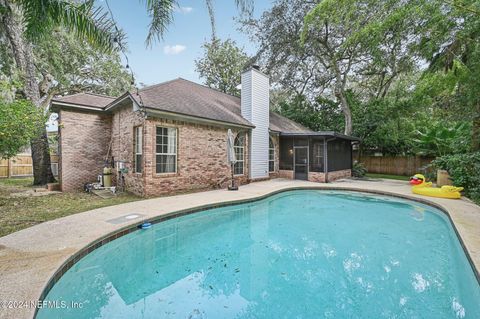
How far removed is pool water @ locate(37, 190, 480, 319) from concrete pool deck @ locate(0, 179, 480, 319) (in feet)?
0.81

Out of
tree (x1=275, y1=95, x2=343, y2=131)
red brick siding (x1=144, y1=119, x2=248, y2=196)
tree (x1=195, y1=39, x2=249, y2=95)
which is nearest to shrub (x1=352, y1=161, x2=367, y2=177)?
tree (x1=275, y1=95, x2=343, y2=131)

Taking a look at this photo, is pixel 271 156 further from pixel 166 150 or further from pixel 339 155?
pixel 166 150

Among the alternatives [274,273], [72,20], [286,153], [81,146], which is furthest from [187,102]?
[274,273]

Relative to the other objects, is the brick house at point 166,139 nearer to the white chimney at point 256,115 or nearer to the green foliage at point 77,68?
the white chimney at point 256,115

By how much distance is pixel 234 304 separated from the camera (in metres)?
2.90

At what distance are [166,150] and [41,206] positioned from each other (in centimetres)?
400

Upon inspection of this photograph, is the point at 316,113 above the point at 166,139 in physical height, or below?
above

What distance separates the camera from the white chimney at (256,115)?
1219 centimetres

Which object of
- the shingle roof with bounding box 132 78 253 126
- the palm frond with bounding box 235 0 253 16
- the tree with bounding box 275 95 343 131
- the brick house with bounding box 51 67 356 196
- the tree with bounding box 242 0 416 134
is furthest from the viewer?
the tree with bounding box 275 95 343 131

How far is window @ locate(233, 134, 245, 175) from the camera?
11.6 meters

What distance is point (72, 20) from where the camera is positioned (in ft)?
15.5

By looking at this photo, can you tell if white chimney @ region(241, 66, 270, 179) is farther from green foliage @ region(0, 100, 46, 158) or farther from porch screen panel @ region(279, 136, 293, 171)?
green foliage @ region(0, 100, 46, 158)

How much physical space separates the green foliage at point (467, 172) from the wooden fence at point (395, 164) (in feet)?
22.2

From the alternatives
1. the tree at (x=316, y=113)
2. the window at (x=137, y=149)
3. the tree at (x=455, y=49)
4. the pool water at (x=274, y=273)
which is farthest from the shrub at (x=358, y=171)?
the window at (x=137, y=149)
